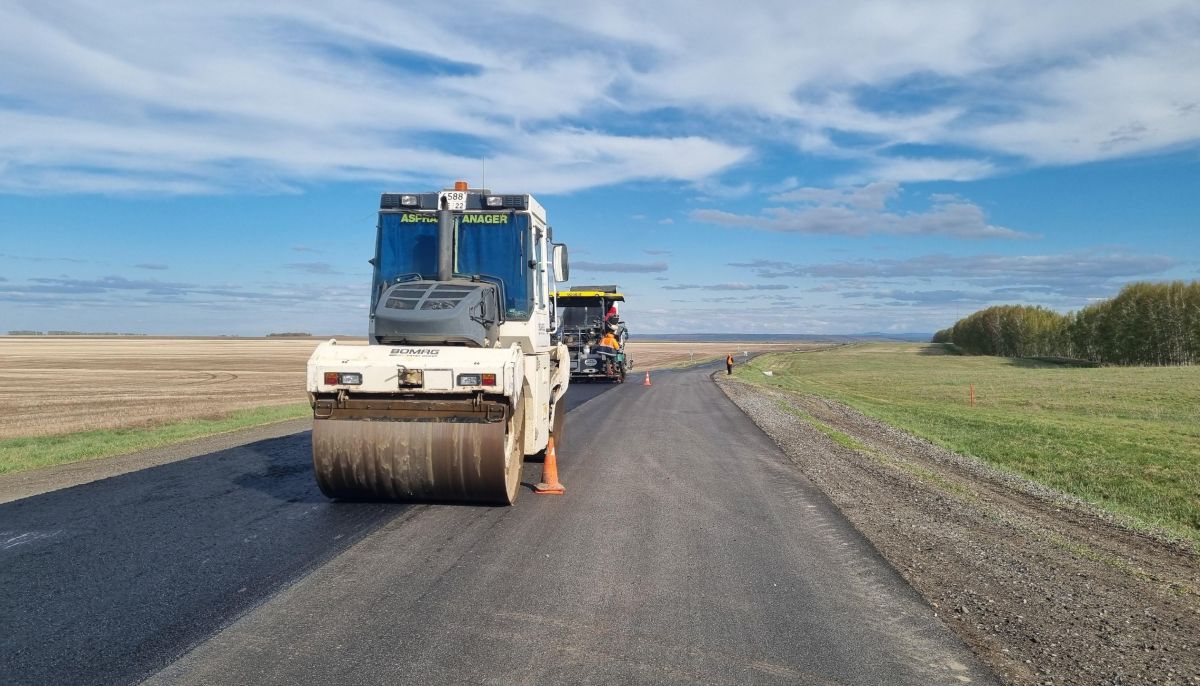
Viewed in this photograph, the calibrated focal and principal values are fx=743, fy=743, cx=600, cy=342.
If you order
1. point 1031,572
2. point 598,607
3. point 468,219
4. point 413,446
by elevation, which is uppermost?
point 468,219

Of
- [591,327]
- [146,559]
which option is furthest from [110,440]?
[591,327]

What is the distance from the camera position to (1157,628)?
16.5 ft

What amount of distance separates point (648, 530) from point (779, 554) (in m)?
1.35

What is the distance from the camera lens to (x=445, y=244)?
348 inches

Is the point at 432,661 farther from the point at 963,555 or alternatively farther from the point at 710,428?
the point at 710,428

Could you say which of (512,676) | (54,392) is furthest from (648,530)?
(54,392)

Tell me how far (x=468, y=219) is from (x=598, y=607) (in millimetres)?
→ 5388

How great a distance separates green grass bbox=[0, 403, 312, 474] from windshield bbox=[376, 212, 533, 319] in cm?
668

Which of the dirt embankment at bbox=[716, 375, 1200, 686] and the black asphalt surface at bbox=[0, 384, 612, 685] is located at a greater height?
the black asphalt surface at bbox=[0, 384, 612, 685]

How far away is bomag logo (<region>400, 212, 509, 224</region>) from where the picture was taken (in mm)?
9016

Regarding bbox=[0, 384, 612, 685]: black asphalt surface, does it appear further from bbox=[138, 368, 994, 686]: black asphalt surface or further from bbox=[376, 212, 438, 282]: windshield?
bbox=[376, 212, 438, 282]: windshield

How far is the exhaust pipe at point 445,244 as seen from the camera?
→ 28.8 ft

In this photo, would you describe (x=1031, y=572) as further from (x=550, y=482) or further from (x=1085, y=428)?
(x=1085, y=428)

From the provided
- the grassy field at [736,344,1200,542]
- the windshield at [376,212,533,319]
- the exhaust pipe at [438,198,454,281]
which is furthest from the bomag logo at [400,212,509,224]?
the grassy field at [736,344,1200,542]
